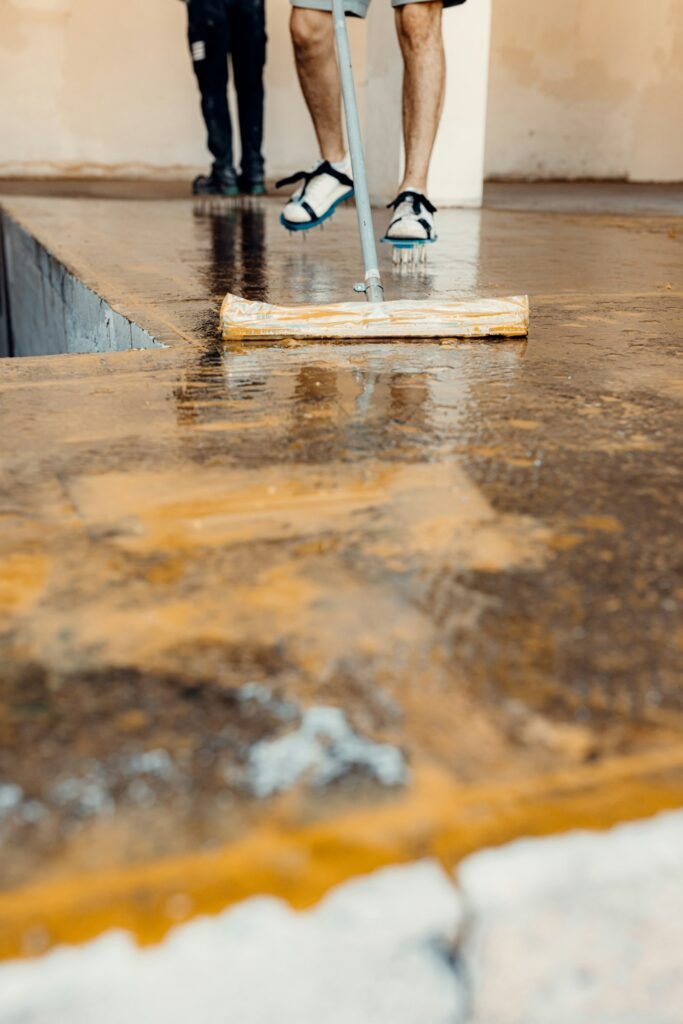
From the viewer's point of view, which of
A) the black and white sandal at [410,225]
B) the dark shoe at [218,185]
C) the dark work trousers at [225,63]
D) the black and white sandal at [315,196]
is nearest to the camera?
the black and white sandal at [410,225]

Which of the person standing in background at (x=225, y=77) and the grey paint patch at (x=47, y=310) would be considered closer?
the grey paint patch at (x=47, y=310)

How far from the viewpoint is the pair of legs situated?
7.24 ft

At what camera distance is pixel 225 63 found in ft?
14.6

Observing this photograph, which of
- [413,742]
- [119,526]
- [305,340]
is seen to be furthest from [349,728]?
[305,340]

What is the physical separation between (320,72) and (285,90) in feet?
16.1

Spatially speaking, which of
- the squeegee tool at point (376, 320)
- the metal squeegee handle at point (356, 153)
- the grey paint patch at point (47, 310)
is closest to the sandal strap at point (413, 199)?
the metal squeegee handle at point (356, 153)

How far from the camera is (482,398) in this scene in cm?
100

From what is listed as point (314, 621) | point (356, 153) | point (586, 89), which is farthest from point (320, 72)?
point (586, 89)

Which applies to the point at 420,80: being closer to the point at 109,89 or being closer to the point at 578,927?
the point at 578,927

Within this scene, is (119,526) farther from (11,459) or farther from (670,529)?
(670,529)

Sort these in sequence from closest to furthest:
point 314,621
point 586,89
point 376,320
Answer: point 314,621 → point 376,320 → point 586,89

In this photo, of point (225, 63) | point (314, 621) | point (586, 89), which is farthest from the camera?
point (586, 89)

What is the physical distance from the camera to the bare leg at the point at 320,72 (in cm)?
229

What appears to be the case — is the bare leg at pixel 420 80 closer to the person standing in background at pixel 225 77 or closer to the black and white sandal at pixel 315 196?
the black and white sandal at pixel 315 196
